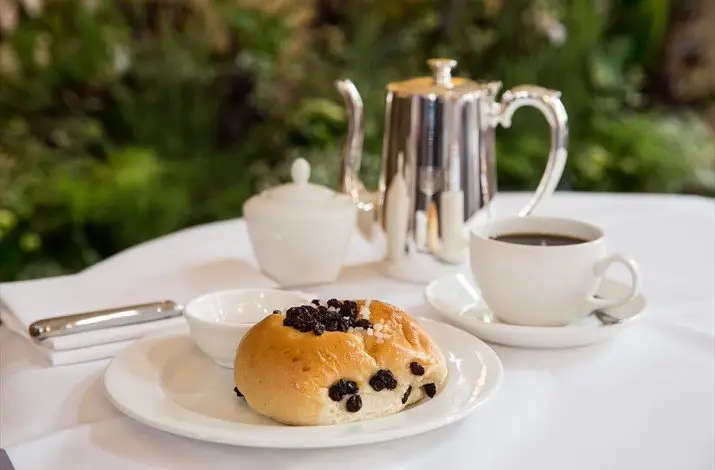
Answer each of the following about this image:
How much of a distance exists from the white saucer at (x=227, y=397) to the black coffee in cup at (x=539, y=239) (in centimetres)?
17

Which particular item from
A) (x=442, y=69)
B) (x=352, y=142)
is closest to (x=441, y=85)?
(x=442, y=69)

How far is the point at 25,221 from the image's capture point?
2.22 m

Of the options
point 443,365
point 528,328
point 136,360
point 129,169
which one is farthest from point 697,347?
point 129,169

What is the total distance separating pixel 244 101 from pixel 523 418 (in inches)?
84.5

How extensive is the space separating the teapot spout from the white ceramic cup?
278mm

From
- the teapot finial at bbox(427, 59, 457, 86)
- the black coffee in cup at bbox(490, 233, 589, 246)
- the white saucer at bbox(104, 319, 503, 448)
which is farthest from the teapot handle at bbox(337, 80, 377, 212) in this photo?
the white saucer at bbox(104, 319, 503, 448)

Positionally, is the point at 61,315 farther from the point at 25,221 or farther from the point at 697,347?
the point at 25,221

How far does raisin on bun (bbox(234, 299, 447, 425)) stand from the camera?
0.66 metres

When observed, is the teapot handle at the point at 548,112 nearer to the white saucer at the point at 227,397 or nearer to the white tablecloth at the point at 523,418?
the white tablecloth at the point at 523,418

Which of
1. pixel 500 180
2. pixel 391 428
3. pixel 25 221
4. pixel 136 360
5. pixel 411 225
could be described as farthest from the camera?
pixel 500 180

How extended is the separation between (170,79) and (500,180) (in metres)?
1.01

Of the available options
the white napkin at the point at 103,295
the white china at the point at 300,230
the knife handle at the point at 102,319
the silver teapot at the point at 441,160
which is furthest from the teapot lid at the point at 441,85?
the knife handle at the point at 102,319

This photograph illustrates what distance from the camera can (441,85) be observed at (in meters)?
1.11

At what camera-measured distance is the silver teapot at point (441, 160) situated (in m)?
1.10
